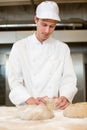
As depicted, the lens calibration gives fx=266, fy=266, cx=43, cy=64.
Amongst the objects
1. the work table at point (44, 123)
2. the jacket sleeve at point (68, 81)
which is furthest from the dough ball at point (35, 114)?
the jacket sleeve at point (68, 81)

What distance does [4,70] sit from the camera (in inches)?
104

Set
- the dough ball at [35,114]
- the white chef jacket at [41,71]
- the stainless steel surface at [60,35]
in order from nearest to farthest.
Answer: the dough ball at [35,114]
the white chef jacket at [41,71]
the stainless steel surface at [60,35]

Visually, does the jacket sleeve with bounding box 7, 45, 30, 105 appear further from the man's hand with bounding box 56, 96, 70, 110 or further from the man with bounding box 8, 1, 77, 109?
the man's hand with bounding box 56, 96, 70, 110

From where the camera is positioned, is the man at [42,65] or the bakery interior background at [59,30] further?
the bakery interior background at [59,30]

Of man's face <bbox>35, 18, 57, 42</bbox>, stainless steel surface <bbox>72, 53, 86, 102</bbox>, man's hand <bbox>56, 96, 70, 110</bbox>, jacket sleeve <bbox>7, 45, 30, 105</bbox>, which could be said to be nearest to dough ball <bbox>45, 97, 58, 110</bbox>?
man's hand <bbox>56, 96, 70, 110</bbox>

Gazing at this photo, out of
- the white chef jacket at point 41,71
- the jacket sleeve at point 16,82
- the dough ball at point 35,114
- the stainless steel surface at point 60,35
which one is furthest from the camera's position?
the stainless steel surface at point 60,35

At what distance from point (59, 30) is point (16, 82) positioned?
4.00 ft

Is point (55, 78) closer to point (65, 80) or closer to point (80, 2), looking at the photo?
point (65, 80)

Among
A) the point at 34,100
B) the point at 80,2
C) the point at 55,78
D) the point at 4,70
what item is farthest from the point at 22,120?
the point at 80,2

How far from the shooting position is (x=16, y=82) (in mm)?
1634

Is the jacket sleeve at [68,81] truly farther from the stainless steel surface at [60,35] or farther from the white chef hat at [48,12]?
the stainless steel surface at [60,35]

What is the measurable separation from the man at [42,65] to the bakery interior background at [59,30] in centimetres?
85

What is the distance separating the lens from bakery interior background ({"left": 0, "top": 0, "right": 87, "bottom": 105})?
8.59 feet

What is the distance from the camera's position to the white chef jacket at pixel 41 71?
1.69m
